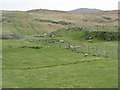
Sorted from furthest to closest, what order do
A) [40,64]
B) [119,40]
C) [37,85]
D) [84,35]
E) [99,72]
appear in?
[84,35], [119,40], [40,64], [99,72], [37,85]

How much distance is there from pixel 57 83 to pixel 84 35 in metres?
85.3

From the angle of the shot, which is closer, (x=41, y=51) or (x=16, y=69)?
(x=16, y=69)

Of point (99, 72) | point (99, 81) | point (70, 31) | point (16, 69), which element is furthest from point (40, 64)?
point (70, 31)

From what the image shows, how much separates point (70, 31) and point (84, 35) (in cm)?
1967

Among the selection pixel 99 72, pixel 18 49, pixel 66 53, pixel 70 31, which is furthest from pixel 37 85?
pixel 70 31

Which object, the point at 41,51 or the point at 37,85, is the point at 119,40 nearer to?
the point at 41,51

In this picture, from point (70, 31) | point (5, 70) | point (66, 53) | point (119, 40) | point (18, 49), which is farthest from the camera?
point (70, 31)

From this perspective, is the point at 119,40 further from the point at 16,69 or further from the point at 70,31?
the point at 16,69

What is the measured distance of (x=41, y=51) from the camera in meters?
81.1

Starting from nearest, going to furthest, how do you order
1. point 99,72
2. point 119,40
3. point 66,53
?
point 99,72
point 66,53
point 119,40

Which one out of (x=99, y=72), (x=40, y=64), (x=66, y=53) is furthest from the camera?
(x=66, y=53)

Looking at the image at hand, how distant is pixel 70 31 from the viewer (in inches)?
5487

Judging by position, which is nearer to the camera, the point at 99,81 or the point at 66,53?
the point at 99,81

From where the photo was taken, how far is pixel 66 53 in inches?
3004
